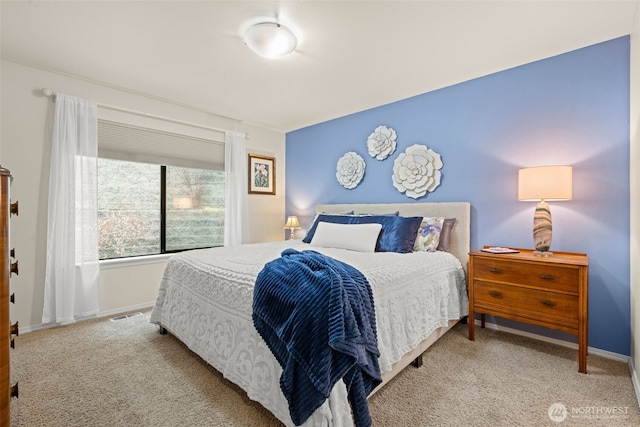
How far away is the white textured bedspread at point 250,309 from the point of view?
1411 millimetres

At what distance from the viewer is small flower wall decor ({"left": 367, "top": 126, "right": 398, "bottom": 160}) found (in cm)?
347

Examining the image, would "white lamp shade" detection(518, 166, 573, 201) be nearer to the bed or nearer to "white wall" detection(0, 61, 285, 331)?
the bed

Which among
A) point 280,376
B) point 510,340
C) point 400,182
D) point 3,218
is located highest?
point 400,182

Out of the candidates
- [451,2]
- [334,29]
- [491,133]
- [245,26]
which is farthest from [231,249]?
[491,133]

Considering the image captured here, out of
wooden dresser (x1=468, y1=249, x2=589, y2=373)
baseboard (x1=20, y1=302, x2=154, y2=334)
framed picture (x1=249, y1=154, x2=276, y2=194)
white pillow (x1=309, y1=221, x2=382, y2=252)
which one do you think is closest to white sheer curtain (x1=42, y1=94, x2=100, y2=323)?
baseboard (x1=20, y1=302, x2=154, y2=334)

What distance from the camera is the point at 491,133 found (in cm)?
275

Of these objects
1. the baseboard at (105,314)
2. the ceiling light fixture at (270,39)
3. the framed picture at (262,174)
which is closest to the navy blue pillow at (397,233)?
the ceiling light fixture at (270,39)

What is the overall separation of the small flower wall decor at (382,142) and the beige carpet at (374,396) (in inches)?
83.6

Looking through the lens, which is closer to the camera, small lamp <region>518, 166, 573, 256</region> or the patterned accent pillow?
small lamp <region>518, 166, 573, 256</region>

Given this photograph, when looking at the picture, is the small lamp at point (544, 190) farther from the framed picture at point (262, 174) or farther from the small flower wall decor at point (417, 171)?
the framed picture at point (262, 174)

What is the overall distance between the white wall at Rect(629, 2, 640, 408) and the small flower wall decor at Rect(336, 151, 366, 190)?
2.36 metres

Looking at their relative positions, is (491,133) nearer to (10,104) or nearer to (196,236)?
(196,236)

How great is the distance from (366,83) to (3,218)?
2869mm

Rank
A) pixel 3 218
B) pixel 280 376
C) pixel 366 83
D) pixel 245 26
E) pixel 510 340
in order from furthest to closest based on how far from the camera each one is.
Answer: pixel 366 83, pixel 510 340, pixel 245 26, pixel 280 376, pixel 3 218
